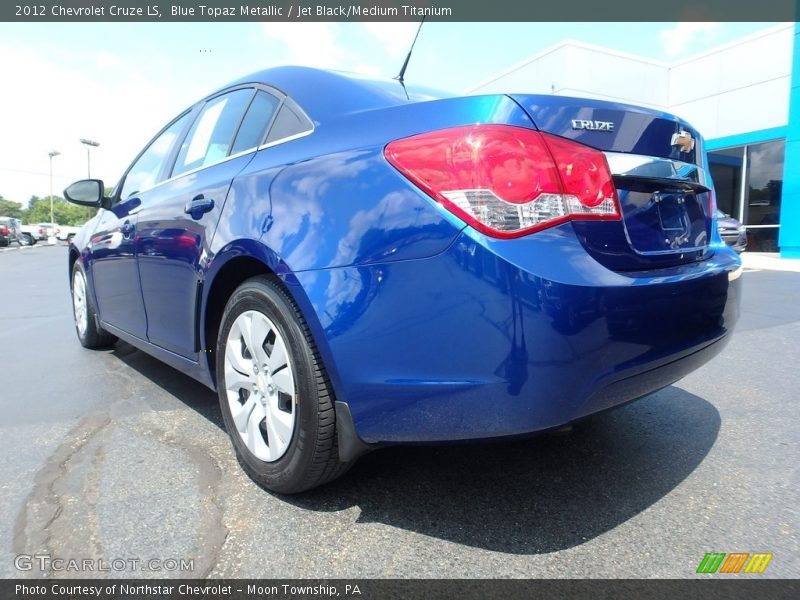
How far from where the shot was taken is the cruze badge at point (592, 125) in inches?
66.5

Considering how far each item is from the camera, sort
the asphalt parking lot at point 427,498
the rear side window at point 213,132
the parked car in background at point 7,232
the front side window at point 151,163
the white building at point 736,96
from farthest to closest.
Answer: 1. the parked car in background at point 7,232
2. the white building at point 736,96
3. the front side window at point 151,163
4. the rear side window at point 213,132
5. the asphalt parking lot at point 427,498

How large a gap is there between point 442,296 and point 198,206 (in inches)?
56.7

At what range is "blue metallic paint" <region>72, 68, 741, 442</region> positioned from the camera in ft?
4.96

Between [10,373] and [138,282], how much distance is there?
160 centimetres

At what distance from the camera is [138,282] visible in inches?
125

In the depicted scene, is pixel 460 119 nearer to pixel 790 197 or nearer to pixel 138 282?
pixel 138 282

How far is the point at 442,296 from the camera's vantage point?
157 centimetres

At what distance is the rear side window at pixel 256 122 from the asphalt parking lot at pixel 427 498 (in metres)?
1.37

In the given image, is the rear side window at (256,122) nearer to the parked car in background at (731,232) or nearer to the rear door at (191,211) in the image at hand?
the rear door at (191,211)

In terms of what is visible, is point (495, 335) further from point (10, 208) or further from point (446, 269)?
point (10, 208)

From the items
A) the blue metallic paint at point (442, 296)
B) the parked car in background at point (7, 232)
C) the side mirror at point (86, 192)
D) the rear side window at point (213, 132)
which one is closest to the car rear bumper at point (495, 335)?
the blue metallic paint at point (442, 296)

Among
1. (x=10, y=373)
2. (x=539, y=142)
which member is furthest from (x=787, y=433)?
(x=10, y=373)

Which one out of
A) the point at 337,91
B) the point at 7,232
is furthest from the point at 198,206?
the point at 7,232

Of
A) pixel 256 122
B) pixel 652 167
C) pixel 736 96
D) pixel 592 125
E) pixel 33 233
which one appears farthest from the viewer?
pixel 33 233
